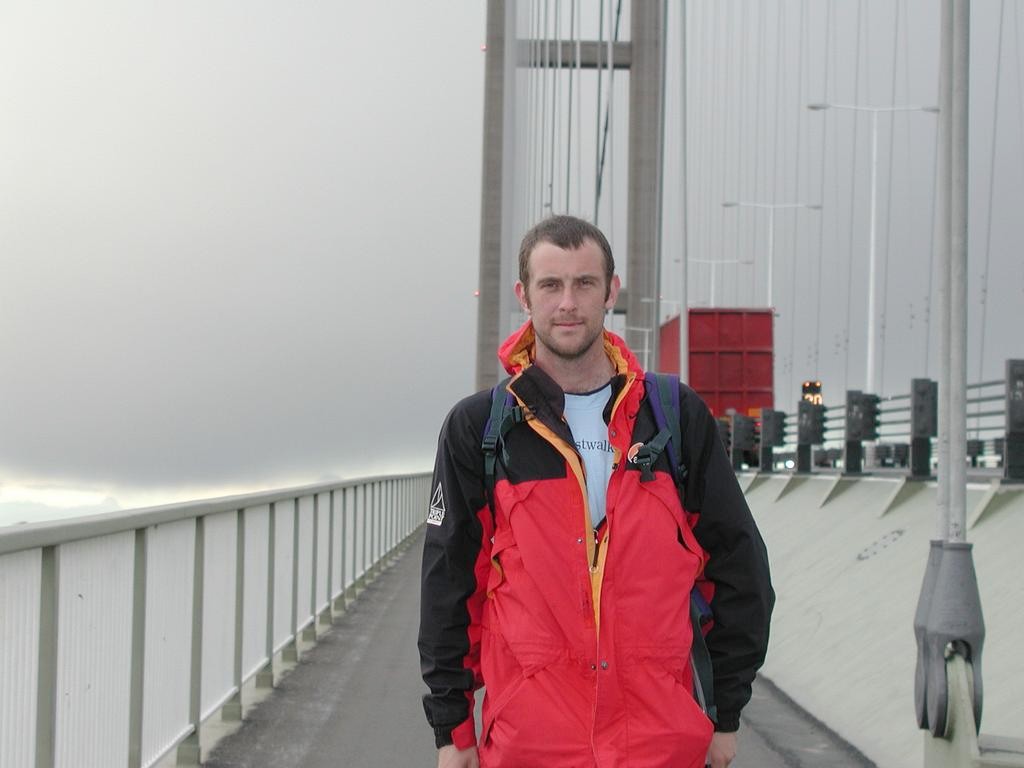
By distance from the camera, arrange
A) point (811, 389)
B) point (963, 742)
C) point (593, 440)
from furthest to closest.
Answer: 1. point (811, 389)
2. point (963, 742)
3. point (593, 440)

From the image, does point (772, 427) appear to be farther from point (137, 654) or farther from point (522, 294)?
point (522, 294)

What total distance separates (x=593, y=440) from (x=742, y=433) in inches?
965

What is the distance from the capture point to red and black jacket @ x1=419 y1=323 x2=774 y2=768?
9.27 ft

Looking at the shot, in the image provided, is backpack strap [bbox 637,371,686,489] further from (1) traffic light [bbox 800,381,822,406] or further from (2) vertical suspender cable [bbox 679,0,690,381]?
(1) traffic light [bbox 800,381,822,406]

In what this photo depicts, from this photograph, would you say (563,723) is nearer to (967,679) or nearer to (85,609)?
(85,609)

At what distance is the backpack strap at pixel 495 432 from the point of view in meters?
2.99

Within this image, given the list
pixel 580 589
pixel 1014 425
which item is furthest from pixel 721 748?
pixel 1014 425

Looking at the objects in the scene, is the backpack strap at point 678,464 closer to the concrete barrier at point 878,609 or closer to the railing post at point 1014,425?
the concrete barrier at point 878,609

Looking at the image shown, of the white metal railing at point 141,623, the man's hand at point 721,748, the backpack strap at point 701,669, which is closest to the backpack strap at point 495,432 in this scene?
the backpack strap at point 701,669

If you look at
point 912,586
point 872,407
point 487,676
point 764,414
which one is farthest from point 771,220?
point 487,676

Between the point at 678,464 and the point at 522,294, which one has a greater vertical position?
the point at 522,294

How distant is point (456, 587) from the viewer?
9.84 ft

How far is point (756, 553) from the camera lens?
308 cm

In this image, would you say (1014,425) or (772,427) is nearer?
(1014,425)
